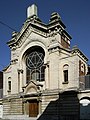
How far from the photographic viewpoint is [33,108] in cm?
2616

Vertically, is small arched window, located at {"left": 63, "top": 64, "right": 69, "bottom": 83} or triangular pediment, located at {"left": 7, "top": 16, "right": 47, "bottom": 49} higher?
triangular pediment, located at {"left": 7, "top": 16, "right": 47, "bottom": 49}

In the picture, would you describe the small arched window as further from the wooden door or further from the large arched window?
the wooden door

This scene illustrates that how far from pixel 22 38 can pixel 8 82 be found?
653 centimetres

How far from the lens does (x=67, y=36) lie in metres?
27.3

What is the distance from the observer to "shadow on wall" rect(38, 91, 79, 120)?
2184 cm

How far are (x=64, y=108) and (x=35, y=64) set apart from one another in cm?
756

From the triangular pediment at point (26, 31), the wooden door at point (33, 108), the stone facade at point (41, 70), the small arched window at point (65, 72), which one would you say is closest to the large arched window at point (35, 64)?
the stone facade at point (41, 70)

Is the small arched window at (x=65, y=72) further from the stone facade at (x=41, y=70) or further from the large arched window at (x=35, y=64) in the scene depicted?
the large arched window at (x=35, y=64)

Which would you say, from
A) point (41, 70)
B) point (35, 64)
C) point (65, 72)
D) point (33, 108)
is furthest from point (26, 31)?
point (33, 108)

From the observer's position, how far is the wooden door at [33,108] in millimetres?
25844

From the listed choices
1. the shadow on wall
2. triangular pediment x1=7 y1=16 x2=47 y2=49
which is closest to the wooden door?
the shadow on wall

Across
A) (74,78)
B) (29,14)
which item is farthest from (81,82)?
(29,14)

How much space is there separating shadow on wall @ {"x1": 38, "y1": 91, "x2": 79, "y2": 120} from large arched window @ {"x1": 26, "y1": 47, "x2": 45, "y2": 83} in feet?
13.9

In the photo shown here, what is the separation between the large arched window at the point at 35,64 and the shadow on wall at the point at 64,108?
13.9 feet
